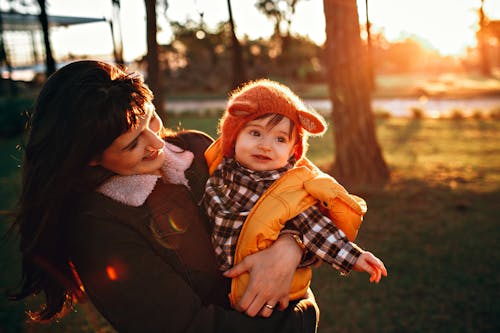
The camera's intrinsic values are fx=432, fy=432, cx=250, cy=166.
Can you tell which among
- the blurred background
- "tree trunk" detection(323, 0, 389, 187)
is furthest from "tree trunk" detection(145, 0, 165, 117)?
"tree trunk" detection(323, 0, 389, 187)

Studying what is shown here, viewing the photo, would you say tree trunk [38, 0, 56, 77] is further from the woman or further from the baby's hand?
the baby's hand

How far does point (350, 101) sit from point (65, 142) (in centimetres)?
486

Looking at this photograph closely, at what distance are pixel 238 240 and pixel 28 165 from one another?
29.2 inches

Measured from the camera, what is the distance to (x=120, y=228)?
132 cm

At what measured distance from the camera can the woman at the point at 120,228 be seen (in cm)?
127

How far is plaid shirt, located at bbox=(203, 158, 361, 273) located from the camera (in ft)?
5.19

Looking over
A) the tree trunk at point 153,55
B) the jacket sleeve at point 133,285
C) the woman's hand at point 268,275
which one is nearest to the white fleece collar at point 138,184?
the jacket sleeve at point 133,285

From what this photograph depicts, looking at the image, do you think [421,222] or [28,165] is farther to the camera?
[421,222]

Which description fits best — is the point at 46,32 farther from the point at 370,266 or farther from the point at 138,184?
the point at 370,266

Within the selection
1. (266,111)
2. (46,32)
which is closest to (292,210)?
(266,111)

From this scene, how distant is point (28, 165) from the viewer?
1372mm

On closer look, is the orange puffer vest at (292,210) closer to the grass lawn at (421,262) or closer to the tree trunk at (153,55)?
the grass lawn at (421,262)

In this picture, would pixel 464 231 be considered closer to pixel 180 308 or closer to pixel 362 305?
pixel 362 305

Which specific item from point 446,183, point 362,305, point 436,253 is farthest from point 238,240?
point 446,183
